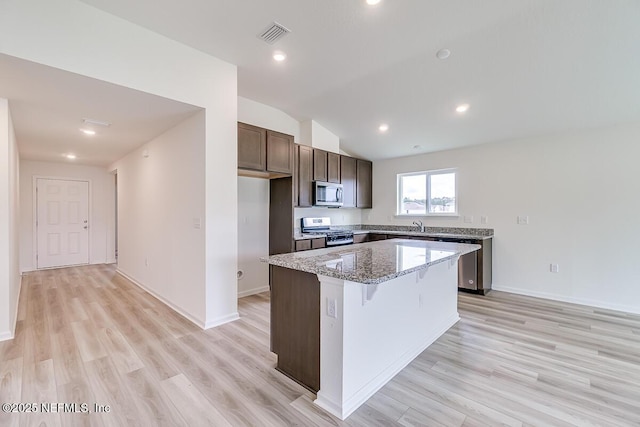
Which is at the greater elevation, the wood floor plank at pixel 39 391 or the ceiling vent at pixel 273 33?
the ceiling vent at pixel 273 33

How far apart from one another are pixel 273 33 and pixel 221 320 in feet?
9.77

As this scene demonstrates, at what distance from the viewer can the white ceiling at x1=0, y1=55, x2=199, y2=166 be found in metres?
2.40

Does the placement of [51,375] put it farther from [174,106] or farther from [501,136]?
[501,136]

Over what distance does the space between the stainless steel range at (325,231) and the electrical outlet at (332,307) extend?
9.27 ft

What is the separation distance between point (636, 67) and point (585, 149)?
1.34m

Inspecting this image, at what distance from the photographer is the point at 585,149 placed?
3895 millimetres

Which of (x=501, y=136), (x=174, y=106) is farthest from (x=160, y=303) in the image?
(x=501, y=136)

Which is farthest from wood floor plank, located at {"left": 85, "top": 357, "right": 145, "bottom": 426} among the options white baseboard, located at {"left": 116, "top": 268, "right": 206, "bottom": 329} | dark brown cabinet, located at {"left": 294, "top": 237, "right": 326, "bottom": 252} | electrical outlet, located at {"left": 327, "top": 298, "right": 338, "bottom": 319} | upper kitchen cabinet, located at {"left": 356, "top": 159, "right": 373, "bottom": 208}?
upper kitchen cabinet, located at {"left": 356, "top": 159, "right": 373, "bottom": 208}

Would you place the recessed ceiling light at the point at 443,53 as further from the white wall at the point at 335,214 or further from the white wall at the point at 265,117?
the white wall at the point at 335,214

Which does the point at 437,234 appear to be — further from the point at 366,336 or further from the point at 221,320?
the point at 221,320

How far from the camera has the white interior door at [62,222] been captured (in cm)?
605

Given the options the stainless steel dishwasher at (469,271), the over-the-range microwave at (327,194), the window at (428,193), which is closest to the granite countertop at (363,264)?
the stainless steel dishwasher at (469,271)

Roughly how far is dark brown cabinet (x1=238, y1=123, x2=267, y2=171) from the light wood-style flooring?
184cm

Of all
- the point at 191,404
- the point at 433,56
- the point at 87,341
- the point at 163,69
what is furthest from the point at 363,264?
the point at 87,341
